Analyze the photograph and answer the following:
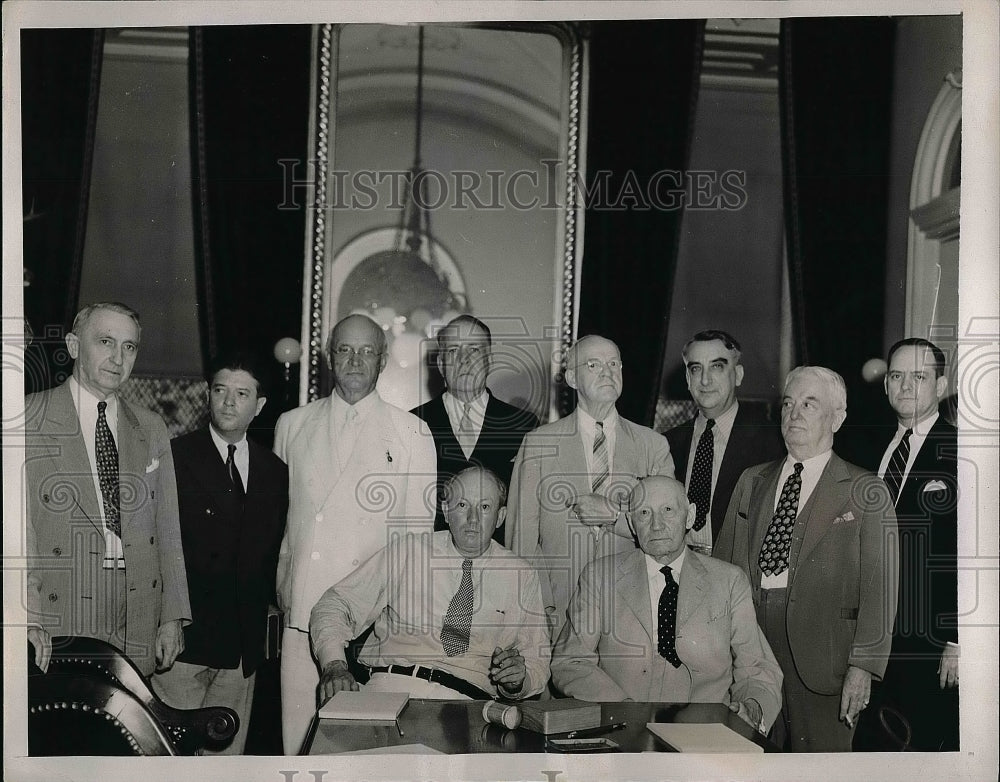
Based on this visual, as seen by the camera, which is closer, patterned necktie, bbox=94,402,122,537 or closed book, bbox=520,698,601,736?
closed book, bbox=520,698,601,736

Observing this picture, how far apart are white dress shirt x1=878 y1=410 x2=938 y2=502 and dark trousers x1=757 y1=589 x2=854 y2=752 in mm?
516


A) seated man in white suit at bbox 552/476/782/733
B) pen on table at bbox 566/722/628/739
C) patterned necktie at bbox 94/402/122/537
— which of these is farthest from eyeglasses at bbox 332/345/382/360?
pen on table at bbox 566/722/628/739

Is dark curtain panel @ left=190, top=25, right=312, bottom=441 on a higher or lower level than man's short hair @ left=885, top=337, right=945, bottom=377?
higher

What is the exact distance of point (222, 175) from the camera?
10.00ft

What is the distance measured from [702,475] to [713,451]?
8 cm

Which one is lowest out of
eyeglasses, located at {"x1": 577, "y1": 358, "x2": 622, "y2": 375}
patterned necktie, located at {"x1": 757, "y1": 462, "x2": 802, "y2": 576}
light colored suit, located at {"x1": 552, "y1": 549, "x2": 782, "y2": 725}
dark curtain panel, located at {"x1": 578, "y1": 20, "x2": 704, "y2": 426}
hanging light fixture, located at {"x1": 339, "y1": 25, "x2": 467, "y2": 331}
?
light colored suit, located at {"x1": 552, "y1": 549, "x2": 782, "y2": 725}

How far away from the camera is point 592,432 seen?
9.97 feet

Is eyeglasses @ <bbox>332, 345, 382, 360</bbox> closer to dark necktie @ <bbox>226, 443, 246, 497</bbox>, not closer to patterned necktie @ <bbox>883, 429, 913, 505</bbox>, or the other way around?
dark necktie @ <bbox>226, 443, 246, 497</bbox>

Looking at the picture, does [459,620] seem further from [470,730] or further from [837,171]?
[837,171]

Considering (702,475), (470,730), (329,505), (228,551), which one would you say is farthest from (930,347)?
(228,551)

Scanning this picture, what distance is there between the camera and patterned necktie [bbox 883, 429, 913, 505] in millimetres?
3055

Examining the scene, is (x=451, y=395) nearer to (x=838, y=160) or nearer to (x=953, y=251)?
(x=838, y=160)

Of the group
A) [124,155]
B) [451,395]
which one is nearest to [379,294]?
[451,395]

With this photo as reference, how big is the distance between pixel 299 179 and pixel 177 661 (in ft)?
5.18
